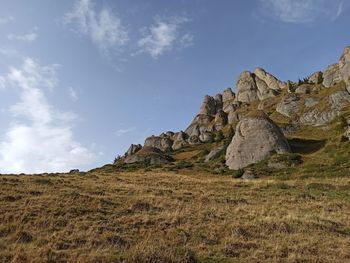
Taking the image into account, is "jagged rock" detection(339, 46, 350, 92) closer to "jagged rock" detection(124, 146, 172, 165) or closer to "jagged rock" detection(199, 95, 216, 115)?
"jagged rock" detection(124, 146, 172, 165)

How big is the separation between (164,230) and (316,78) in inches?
6226

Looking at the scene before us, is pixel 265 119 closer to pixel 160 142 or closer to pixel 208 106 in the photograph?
pixel 160 142

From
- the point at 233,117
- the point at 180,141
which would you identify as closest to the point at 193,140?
the point at 180,141

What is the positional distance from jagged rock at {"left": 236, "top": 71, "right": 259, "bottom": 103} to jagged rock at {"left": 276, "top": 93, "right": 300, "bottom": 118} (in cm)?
5717

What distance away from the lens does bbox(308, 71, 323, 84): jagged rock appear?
15088 centimetres

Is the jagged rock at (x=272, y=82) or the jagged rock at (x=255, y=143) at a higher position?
the jagged rock at (x=272, y=82)

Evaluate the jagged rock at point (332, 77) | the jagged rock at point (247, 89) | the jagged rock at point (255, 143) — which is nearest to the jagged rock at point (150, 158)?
the jagged rock at point (255, 143)

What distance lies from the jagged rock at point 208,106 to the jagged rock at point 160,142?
106ft

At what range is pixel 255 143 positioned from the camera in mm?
77000

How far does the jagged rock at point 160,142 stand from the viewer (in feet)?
505

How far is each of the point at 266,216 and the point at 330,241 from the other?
5697mm

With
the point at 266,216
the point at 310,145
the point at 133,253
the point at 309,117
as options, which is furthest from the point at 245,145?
the point at 133,253

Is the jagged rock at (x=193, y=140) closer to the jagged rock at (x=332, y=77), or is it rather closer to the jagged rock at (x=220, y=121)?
the jagged rock at (x=220, y=121)

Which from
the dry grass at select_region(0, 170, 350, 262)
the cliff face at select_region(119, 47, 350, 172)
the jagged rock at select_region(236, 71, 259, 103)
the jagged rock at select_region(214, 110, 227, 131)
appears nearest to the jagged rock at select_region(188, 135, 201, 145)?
the cliff face at select_region(119, 47, 350, 172)
